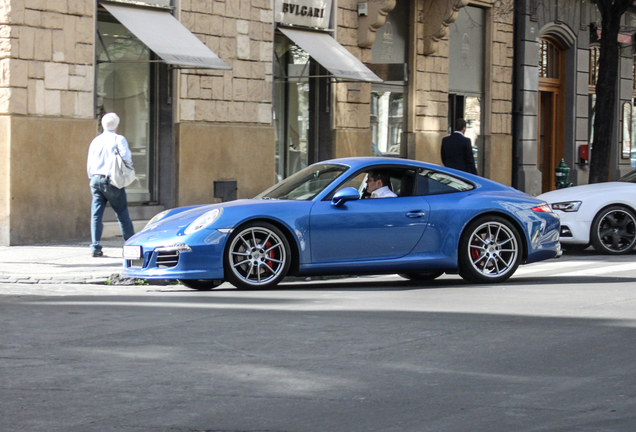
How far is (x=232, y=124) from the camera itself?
1789 cm

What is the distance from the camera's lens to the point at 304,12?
1930cm

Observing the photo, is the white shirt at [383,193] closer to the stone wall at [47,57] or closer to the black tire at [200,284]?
the black tire at [200,284]

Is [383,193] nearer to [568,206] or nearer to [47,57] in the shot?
[568,206]

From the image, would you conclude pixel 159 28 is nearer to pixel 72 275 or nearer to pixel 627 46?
pixel 72 275

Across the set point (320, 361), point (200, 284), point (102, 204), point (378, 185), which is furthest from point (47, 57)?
point (320, 361)

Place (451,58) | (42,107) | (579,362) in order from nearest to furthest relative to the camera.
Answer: (579,362)
(42,107)
(451,58)

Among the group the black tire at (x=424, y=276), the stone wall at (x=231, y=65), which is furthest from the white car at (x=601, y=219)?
the stone wall at (x=231, y=65)

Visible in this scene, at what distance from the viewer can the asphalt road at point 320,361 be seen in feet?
15.5

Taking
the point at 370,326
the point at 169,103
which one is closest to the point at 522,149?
the point at 169,103

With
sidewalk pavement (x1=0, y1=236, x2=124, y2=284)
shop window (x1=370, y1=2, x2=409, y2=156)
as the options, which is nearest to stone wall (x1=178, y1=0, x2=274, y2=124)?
sidewalk pavement (x1=0, y1=236, x2=124, y2=284)

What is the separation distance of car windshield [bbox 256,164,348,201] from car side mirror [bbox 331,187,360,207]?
0.86 ft

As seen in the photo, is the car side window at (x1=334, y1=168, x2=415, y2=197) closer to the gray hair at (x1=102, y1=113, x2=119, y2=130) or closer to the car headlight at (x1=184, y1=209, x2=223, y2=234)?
the car headlight at (x1=184, y1=209, x2=223, y2=234)

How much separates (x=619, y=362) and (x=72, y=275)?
21.7 feet

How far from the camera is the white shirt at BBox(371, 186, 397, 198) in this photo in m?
10.2
